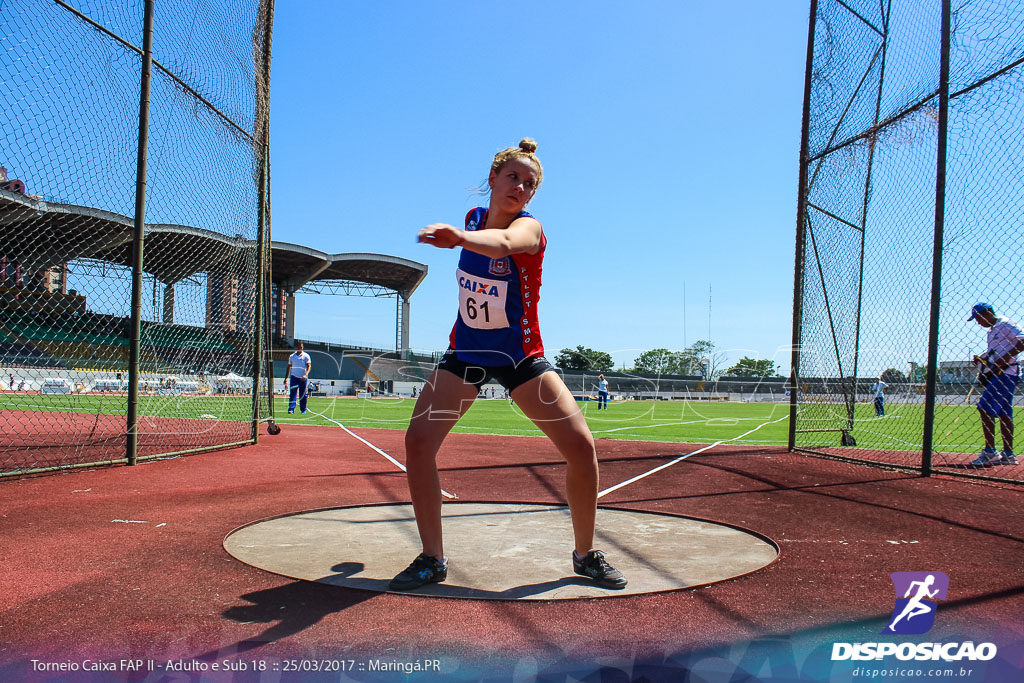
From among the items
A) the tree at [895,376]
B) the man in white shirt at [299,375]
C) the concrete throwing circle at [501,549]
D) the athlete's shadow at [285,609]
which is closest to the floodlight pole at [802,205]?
the tree at [895,376]

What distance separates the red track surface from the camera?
226cm

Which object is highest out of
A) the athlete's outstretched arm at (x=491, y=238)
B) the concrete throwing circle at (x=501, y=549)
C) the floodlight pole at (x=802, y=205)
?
the floodlight pole at (x=802, y=205)

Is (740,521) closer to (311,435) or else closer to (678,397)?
(311,435)

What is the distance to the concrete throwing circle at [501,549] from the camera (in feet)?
9.92

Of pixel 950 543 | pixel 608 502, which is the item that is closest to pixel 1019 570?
pixel 950 543

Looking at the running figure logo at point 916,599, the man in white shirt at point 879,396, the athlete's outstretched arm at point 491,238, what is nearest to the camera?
the athlete's outstretched arm at point 491,238

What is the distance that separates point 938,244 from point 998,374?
2330mm

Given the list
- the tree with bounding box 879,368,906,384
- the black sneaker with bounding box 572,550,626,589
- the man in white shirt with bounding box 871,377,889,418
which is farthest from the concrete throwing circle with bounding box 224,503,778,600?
the man in white shirt with bounding box 871,377,889,418

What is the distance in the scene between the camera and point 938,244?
6.68m

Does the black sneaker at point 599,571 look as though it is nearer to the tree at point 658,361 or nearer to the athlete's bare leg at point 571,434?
the athlete's bare leg at point 571,434

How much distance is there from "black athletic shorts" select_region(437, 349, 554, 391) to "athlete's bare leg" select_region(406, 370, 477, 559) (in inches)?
2.2

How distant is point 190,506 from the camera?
4836 millimetres

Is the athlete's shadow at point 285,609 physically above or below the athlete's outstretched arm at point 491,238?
below

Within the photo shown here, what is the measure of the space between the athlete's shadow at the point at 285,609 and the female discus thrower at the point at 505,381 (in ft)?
1.17
